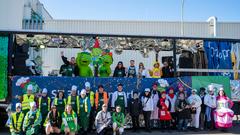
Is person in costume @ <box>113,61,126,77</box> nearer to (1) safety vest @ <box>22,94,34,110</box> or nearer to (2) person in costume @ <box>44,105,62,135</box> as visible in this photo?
(2) person in costume @ <box>44,105,62,135</box>

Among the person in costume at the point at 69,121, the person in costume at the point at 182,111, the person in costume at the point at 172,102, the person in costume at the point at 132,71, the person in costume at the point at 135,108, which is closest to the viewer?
the person in costume at the point at 69,121

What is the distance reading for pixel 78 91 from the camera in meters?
11.9

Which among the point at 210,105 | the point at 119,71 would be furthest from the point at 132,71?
the point at 210,105

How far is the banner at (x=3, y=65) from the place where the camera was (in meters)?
11.6

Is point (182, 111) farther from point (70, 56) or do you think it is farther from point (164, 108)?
point (70, 56)

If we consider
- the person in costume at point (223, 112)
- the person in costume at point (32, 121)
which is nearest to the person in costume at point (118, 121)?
the person in costume at point (32, 121)

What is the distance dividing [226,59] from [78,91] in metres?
5.63

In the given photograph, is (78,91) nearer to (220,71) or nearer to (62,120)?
(62,120)

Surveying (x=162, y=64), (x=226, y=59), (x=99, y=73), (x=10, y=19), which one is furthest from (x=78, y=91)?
(x=10, y=19)

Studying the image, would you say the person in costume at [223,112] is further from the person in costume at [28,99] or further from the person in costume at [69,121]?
the person in costume at [28,99]

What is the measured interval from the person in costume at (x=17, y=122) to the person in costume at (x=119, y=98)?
3.01 metres

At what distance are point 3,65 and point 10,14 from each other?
5882 millimetres

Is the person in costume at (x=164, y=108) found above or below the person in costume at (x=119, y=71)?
below

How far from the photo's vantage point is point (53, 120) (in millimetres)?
10734
